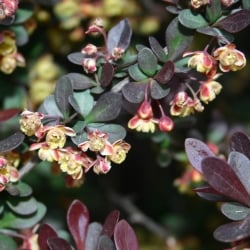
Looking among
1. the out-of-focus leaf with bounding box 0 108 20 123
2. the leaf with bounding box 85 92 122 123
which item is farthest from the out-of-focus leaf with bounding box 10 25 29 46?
the leaf with bounding box 85 92 122 123

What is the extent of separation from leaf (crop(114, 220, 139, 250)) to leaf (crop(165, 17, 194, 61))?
28 cm

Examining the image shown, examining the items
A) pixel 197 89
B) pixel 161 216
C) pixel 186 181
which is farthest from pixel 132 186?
pixel 197 89

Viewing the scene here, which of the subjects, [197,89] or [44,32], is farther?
[44,32]

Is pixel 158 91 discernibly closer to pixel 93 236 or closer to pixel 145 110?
pixel 145 110

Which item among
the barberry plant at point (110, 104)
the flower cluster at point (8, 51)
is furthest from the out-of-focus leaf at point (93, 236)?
the flower cluster at point (8, 51)

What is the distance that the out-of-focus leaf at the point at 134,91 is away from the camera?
1046 mm

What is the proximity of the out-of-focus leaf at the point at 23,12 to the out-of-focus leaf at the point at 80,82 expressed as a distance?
176 mm

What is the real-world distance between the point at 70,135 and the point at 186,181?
421 millimetres

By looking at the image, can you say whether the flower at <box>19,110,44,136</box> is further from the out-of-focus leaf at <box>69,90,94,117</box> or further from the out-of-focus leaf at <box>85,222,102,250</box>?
the out-of-focus leaf at <box>85,222,102,250</box>

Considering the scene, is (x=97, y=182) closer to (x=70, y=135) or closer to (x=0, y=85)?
(x=0, y=85)

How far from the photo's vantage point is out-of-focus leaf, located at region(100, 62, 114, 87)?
104 centimetres

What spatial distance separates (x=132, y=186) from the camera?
6.49ft

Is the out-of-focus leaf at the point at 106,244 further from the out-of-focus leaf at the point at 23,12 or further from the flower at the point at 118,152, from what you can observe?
the out-of-focus leaf at the point at 23,12

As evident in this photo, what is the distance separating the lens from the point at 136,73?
1.06m
